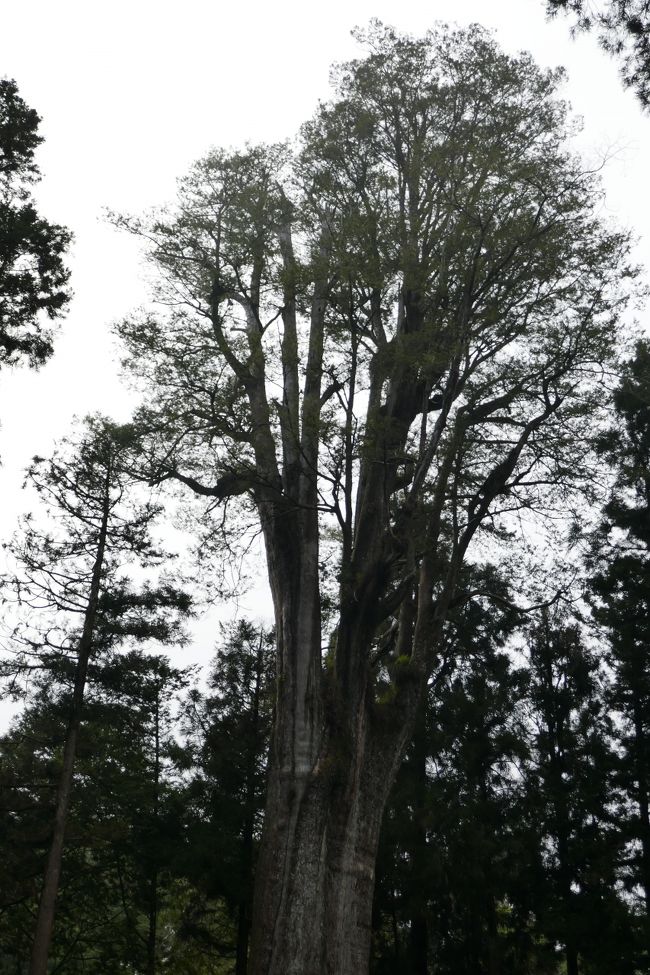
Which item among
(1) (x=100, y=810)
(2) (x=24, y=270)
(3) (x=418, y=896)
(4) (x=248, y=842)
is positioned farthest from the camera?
(4) (x=248, y=842)

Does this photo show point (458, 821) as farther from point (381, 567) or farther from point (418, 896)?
point (381, 567)

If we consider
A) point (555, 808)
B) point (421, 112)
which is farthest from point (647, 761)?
point (421, 112)

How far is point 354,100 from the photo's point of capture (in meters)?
12.9

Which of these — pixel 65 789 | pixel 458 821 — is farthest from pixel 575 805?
pixel 65 789

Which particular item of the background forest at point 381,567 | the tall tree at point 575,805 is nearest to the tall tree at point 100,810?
the background forest at point 381,567

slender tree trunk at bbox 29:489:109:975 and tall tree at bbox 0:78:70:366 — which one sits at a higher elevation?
tall tree at bbox 0:78:70:366

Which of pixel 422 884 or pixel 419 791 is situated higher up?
pixel 419 791

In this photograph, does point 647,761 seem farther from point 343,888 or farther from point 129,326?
point 129,326

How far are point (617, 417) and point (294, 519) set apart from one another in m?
8.80

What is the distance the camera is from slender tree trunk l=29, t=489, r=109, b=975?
11039mm

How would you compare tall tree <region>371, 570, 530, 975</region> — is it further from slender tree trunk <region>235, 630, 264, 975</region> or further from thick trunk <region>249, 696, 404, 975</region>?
thick trunk <region>249, 696, 404, 975</region>

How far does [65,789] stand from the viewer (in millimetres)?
12195

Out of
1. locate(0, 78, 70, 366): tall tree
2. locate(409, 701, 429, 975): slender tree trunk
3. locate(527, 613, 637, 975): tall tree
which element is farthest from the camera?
locate(409, 701, 429, 975): slender tree trunk

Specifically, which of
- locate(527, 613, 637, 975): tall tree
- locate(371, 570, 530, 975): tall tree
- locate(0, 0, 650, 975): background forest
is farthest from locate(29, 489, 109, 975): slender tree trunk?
locate(527, 613, 637, 975): tall tree
